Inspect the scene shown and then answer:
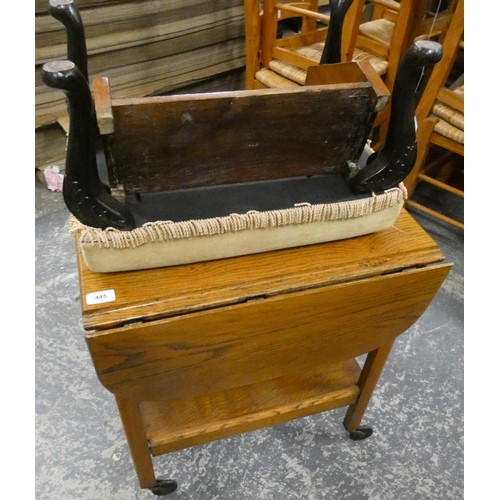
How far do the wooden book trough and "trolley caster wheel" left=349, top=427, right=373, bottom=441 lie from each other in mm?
756

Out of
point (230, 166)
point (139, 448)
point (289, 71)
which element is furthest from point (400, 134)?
point (289, 71)

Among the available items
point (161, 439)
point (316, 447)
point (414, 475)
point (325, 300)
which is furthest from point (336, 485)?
point (325, 300)

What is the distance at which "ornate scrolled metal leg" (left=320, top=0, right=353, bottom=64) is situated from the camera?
933 mm

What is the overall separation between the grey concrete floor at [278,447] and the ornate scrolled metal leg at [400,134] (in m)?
0.89

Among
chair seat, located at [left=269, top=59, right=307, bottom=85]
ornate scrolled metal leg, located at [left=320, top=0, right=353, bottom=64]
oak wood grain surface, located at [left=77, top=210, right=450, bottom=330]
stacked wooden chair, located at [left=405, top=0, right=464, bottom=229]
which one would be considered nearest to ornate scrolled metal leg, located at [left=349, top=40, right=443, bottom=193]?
oak wood grain surface, located at [left=77, top=210, right=450, bottom=330]

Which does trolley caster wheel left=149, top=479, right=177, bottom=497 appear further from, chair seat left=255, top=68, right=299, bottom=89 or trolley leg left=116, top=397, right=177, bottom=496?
chair seat left=255, top=68, right=299, bottom=89

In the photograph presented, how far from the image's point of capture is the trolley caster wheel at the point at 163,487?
3.93 ft

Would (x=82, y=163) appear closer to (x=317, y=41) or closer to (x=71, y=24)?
(x=71, y=24)

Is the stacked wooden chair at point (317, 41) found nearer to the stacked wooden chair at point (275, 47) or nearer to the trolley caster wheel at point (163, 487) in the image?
the stacked wooden chair at point (275, 47)

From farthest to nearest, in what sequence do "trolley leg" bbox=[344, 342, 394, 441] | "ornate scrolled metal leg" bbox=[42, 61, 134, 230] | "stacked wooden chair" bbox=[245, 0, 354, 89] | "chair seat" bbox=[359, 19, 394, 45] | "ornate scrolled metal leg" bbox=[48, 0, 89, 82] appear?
1. "chair seat" bbox=[359, 19, 394, 45]
2. "stacked wooden chair" bbox=[245, 0, 354, 89]
3. "trolley leg" bbox=[344, 342, 394, 441]
4. "ornate scrolled metal leg" bbox=[48, 0, 89, 82]
5. "ornate scrolled metal leg" bbox=[42, 61, 134, 230]

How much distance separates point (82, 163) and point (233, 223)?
25cm

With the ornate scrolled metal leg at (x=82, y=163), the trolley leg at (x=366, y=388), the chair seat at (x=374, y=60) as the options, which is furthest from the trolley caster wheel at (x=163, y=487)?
the chair seat at (x=374, y=60)

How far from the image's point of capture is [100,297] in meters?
0.73

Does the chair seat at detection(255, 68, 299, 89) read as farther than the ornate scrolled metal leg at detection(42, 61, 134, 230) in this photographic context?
Yes
